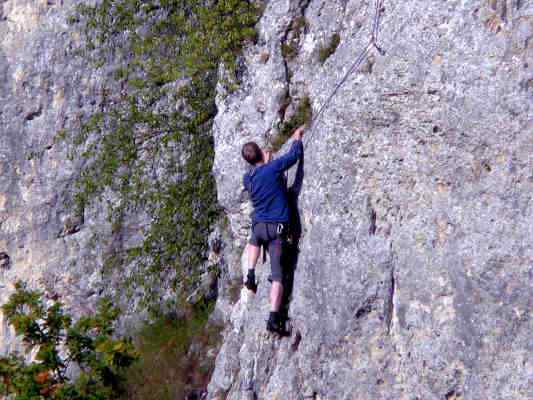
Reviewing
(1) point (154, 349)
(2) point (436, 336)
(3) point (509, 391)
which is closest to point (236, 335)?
(1) point (154, 349)

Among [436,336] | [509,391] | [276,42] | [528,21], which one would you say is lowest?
[509,391]

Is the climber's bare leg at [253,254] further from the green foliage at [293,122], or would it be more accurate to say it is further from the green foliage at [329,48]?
the green foliage at [329,48]

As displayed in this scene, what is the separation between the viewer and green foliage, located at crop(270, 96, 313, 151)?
7.93m

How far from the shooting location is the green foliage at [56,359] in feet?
Answer: 20.5

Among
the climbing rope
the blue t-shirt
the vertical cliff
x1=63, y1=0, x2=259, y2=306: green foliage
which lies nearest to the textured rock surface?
x1=63, y1=0, x2=259, y2=306: green foliage

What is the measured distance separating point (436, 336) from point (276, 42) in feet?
13.9

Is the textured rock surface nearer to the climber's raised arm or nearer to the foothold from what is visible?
the foothold

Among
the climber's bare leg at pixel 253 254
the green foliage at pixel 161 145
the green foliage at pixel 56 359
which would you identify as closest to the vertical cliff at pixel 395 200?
the climber's bare leg at pixel 253 254

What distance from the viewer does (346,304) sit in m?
6.77

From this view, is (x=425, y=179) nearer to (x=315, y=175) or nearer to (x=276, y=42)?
(x=315, y=175)

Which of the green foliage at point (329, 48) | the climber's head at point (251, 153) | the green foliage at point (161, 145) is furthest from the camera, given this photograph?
the green foliage at point (161, 145)

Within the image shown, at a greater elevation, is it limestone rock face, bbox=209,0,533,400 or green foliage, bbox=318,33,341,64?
green foliage, bbox=318,33,341,64

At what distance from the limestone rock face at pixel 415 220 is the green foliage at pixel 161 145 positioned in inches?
87.9

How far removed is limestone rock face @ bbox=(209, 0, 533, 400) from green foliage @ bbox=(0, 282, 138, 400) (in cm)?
171
